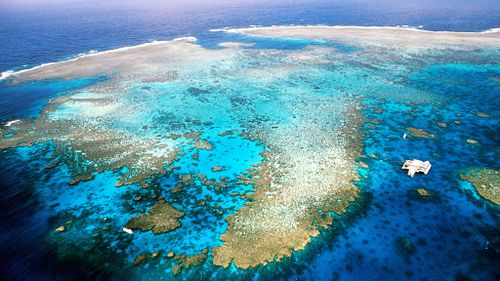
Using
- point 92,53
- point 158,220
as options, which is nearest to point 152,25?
point 92,53

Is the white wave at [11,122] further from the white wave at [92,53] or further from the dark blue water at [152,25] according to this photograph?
the dark blue water at [152,25]

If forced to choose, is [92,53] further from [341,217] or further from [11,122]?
[341,217]

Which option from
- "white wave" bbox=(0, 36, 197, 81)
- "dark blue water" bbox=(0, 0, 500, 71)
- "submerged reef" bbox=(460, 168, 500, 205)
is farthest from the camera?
"dark blue water" bbox=(0, 0, 500, 71)

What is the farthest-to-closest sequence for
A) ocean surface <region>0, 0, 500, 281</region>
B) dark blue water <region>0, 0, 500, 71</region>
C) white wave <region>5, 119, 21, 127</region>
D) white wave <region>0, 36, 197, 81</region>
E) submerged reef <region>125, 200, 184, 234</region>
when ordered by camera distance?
dark blue water <region>0, 0, 500, 71</region>, white wave <region>0, 36, 197, 81</region>, white wave <region>5, 119, 21, 127</region>, submerged reef <region>125, 200, 184, 234</region>, ocean surface <region>0, 0, 500, 281</region>

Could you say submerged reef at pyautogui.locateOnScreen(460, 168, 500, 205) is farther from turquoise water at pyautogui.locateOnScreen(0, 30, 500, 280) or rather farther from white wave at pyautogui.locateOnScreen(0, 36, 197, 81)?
white wave at pyautogui.locateOnScreen(0, 36, 197, 81)

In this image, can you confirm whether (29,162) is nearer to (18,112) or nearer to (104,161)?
(104,161)

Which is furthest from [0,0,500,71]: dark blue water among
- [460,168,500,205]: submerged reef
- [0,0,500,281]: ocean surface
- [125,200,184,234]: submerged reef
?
[460,168,500,205]: submerged reef

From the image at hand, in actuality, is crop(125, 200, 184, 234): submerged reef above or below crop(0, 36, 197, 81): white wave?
below

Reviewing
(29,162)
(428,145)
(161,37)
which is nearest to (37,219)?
(29,162)
